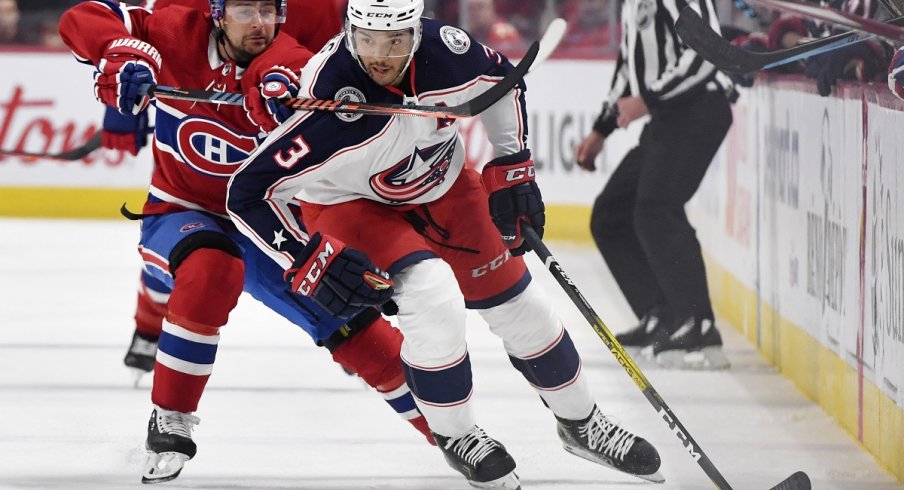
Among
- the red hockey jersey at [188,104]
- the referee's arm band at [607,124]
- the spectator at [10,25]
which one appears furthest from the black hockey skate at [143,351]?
the spectator at [10,25]

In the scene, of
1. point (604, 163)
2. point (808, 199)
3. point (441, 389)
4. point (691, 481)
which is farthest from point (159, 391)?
point (604, 163)

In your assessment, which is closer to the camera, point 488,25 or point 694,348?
point 694,348

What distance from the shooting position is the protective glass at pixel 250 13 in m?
2.83

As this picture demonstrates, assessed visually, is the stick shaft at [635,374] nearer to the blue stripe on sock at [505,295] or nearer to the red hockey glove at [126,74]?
the blue stripe on sock at [505,295]

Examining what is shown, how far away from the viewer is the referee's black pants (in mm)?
4008

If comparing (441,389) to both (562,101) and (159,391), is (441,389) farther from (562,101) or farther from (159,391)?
(562,101)

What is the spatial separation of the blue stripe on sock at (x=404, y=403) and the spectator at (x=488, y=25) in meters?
4.57

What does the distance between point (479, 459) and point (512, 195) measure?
52 centimetres

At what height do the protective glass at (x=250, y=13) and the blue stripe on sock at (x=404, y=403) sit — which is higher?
the protective glass at (x=250, y=13)

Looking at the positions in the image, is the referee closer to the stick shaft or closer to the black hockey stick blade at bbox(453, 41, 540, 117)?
the stick shaft

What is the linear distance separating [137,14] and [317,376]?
4.14 feet

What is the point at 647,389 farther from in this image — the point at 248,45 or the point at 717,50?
the point at 248,45

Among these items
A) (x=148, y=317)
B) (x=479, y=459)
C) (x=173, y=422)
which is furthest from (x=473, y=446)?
(x=148, y=317)

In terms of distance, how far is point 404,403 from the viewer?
112 inches
